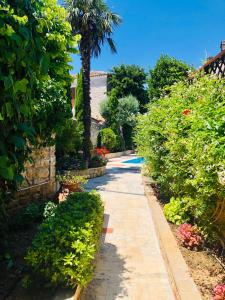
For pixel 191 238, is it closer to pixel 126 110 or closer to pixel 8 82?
pixel 8 82

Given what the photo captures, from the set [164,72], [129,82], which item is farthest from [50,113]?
[129,82]

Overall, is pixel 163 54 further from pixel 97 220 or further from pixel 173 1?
pixel 97 220

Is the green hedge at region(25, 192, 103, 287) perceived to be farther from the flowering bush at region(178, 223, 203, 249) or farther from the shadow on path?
the flowering bush at region(178, 223, 203, 249)

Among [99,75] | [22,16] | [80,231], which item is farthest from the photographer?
[99,75]

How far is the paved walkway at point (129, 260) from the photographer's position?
4734 millimetres

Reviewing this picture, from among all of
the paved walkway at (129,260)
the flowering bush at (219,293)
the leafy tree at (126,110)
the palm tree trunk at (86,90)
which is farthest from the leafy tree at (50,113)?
the leafy tree at (126,110)

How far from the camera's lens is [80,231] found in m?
4.62

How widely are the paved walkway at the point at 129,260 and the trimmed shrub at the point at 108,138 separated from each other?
63.1 ft

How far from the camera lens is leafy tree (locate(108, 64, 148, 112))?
36.9 m

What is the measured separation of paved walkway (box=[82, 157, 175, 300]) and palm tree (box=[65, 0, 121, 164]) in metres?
8.35

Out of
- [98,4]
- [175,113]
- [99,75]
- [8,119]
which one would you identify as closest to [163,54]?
[99,75]

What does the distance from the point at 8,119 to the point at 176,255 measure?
3928 millimetres

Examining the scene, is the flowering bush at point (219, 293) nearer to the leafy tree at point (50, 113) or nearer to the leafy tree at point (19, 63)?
the leafy tree at point (19, 63)

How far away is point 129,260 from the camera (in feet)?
19.3
